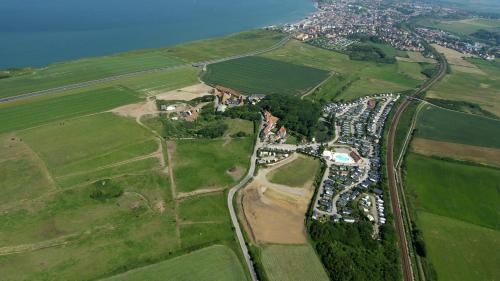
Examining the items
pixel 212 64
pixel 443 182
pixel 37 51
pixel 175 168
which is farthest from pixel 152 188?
pixel 37 51

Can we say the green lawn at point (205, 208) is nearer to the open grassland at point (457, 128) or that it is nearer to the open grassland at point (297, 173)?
the open grassland at point (297, 173)

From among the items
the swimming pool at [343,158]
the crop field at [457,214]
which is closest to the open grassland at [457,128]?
the crop field at [457,214]

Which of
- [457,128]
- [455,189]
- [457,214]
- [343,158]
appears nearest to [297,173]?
[343,158]

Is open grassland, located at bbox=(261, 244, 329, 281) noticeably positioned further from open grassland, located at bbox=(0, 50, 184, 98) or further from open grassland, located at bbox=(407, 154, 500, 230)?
open grassland, located at bbox=(0, 50, 184, 98)

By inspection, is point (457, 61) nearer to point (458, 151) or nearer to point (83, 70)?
point (458, 151)

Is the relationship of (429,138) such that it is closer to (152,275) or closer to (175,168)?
(175,168)

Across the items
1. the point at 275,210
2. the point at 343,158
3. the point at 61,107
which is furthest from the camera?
the point at 61,107

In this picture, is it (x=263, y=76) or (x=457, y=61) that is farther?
(x=457, y=61)
